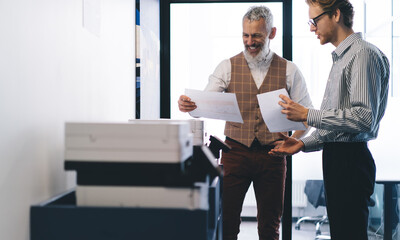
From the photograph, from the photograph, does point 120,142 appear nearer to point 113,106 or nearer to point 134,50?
point 113,106

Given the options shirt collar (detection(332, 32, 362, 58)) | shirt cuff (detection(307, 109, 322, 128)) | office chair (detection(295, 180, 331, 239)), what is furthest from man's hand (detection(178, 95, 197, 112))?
office chair (detection(295, 180, 331, 239))

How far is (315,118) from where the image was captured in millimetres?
1604

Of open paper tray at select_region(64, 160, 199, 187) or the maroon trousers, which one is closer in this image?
open paper tray at select_region(64, 160, 199, 187)

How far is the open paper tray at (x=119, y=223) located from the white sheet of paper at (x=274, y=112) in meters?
0.85

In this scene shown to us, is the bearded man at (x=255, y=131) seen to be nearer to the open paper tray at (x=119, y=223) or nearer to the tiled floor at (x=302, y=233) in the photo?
the tiled floor at (x=302, y=233)

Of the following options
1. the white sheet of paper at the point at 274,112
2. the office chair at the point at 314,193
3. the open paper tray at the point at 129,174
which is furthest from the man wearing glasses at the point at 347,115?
the office chair at the point at 314,193

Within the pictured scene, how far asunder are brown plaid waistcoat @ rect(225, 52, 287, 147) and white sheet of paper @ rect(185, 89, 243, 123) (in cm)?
28

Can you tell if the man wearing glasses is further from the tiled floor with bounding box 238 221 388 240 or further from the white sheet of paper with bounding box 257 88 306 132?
the tiled floor with bounding box 238 221 388 240

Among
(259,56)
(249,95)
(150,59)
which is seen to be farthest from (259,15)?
(150,59)

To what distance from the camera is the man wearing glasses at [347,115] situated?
1.52 m

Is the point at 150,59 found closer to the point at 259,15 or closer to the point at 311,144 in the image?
the point at 259,15

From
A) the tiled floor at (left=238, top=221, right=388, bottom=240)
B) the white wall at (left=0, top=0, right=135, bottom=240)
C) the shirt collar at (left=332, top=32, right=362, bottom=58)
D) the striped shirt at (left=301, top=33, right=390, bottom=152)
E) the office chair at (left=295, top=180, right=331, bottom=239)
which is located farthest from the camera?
the office chair at (left=295, top=180, right=331, bottom=239)

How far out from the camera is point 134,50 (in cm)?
253

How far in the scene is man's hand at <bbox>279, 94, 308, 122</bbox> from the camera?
5.52 feet
